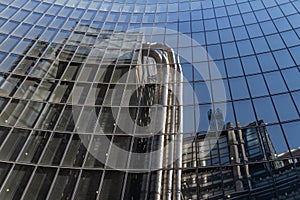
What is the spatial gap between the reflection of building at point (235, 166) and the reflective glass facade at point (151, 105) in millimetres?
60

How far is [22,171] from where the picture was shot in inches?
633

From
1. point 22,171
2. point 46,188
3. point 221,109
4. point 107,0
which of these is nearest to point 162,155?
point 221,109

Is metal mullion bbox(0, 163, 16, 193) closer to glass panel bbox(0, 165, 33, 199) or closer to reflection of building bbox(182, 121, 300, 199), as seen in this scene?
glass panel bbox(0, 165, 33, 199)

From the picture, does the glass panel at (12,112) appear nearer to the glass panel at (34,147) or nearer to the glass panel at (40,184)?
the glass panel at (34,147)

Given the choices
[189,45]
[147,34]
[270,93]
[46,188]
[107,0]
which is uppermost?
[107,0]

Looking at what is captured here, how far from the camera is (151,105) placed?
67.5 feet

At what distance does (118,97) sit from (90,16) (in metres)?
14.2

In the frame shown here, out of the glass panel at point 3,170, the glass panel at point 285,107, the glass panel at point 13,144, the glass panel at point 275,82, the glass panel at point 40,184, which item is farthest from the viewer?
the glass panel at point 275,82

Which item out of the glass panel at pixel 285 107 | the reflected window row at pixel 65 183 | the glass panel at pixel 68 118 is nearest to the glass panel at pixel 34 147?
the reflected window row at pixel 65 183

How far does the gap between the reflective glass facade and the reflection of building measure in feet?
0.20

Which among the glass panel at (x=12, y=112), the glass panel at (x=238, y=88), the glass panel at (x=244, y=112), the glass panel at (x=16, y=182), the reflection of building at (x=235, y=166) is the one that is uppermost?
the glass panel at (x=238, y=88)

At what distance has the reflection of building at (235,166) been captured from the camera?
1528cm

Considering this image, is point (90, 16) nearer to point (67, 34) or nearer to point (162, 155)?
point (67, 34)

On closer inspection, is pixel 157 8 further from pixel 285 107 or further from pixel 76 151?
pixel 76 151
